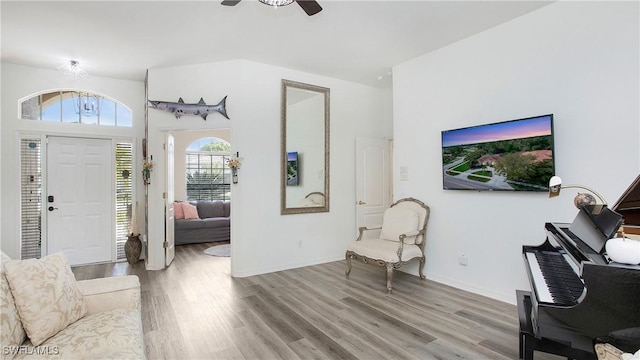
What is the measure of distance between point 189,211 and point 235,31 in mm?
4468

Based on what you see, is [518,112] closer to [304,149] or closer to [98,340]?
[304,149]

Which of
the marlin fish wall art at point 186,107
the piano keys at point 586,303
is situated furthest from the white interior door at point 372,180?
the piano keys at point 586,303

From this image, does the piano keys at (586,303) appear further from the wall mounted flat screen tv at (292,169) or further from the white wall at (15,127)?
the white wall at (15,127)

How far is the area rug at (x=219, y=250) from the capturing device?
5590 millimetres

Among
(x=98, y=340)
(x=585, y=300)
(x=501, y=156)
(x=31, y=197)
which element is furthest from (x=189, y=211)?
(x=585, y=300)

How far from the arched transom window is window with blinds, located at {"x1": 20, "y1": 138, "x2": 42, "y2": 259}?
42 centimetres

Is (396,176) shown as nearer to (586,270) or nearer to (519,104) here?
(519,104)

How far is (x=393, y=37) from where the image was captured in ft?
11.7

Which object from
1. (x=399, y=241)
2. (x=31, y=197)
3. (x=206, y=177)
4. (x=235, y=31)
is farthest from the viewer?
→ (x=206, y=177)

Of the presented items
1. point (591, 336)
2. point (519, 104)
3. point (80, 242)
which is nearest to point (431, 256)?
point (519, 104)

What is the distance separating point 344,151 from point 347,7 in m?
2.56

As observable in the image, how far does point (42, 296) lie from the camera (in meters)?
1.63

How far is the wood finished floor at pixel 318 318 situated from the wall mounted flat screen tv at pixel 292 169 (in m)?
1.36

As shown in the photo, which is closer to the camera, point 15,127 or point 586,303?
point 586,303
